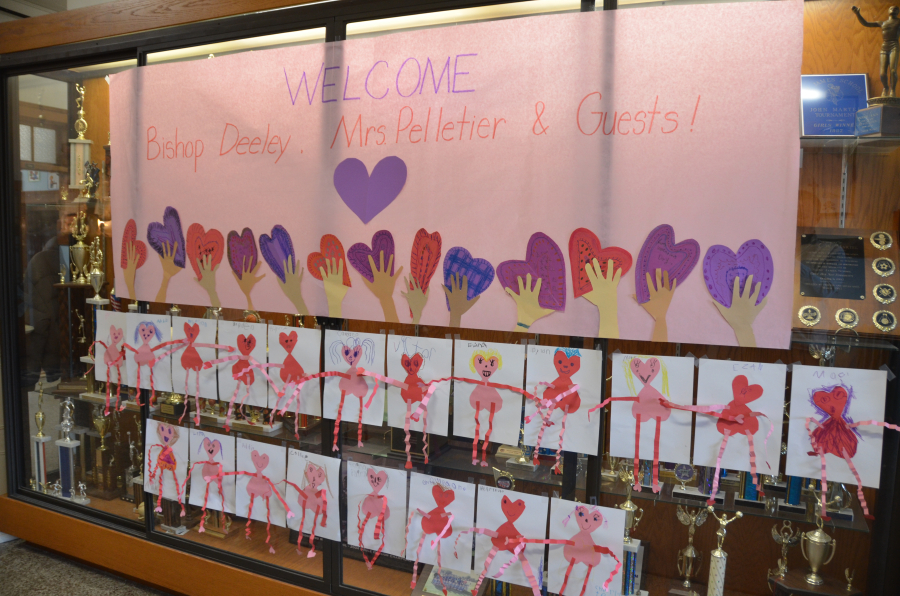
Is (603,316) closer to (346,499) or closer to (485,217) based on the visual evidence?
(485,217)

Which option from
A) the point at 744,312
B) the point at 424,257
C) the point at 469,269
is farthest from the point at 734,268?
the point at 424,257

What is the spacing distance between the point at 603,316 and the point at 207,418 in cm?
157

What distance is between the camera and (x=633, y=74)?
145 cm

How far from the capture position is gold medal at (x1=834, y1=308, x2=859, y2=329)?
4.83 feet

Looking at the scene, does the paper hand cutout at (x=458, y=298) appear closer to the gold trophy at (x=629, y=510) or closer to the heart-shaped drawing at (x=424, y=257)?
the heart-shaped drawing at (x=424, y=257)

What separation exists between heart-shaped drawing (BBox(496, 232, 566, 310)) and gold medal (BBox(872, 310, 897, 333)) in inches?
32.1

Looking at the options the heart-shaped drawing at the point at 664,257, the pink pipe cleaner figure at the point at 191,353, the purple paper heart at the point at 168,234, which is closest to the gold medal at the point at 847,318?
the heart-shaped drawing at the point at 664,257

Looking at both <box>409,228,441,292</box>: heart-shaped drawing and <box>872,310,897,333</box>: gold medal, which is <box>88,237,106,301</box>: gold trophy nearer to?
<box>409,228,441,292</box>: heart-shaped drawing

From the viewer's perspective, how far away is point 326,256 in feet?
5.93

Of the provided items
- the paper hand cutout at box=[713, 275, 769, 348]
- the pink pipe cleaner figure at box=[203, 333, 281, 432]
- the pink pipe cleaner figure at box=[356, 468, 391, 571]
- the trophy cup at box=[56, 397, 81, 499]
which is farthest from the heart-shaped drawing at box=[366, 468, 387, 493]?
the trophy cup at box=[56, 397, 81, 499]

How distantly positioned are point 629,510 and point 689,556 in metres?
0.27

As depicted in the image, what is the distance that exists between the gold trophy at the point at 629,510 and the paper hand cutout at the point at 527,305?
524mm

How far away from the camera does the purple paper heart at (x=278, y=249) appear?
1857 millimetres

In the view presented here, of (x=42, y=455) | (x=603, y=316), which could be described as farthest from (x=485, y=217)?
(x=42, y=455)
